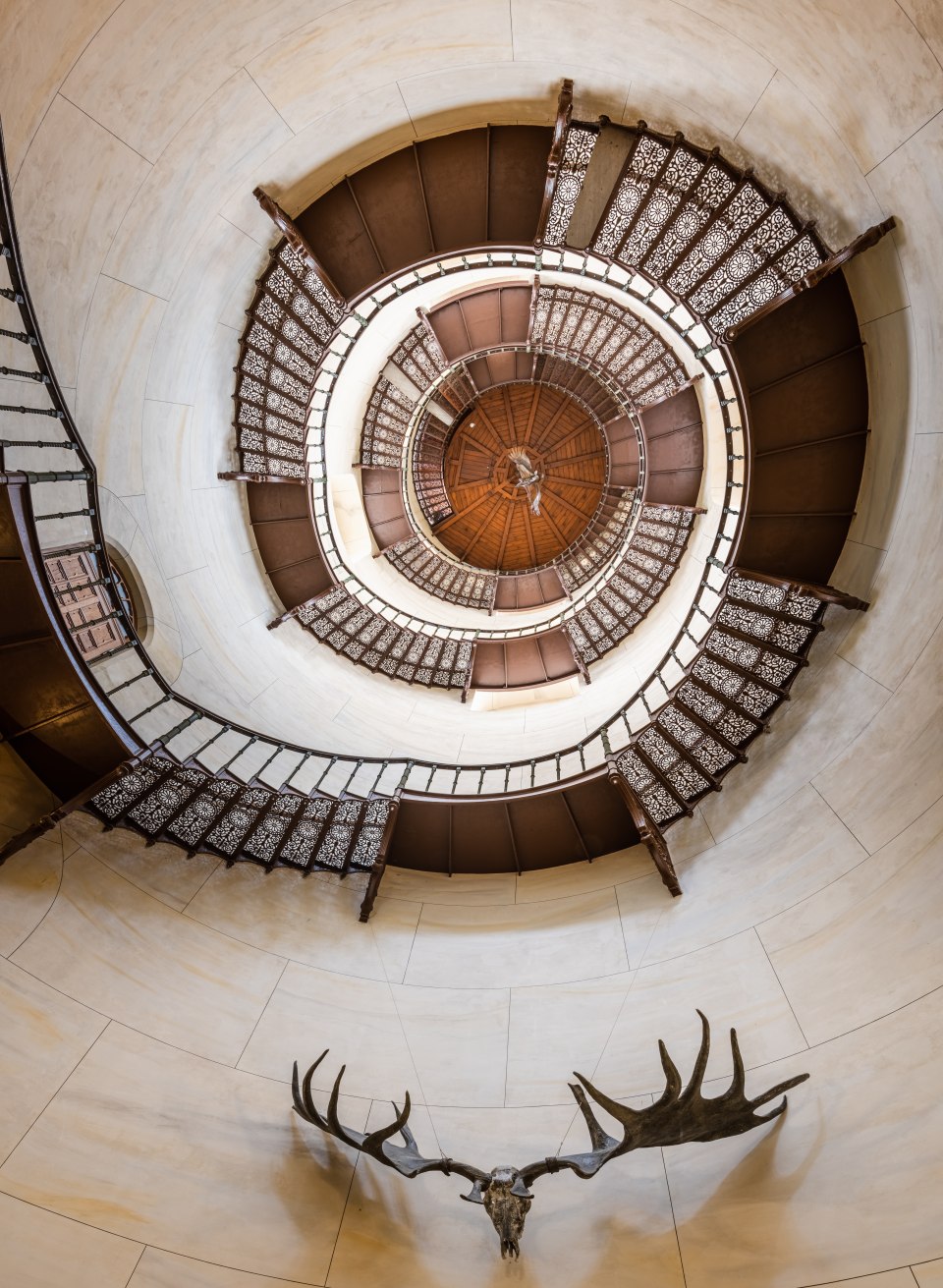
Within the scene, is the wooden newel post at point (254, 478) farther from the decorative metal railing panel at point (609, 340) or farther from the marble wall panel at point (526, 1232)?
the marble wall panel at point (526, 1232)

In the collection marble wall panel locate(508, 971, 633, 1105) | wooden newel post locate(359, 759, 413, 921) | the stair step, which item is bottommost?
marble wall panel locate(508, 971, 633, 1105)

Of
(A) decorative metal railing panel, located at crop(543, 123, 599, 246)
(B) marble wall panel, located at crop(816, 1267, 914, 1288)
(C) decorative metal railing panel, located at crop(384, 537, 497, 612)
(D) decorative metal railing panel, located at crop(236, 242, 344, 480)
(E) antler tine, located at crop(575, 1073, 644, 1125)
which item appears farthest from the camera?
(C) decorative metal railing panel, located at crop(384, 537, 497, 612)

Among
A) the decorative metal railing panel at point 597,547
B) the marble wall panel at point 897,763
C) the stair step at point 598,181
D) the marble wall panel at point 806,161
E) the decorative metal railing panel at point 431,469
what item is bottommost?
the marble wall panel at point 897,763

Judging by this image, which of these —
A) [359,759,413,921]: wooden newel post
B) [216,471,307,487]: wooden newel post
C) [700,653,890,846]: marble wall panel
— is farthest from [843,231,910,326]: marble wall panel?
[216,471,307,487]: wooden newel post

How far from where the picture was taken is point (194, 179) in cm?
627

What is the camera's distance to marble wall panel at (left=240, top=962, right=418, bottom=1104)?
17.7 feet

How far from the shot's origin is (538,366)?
1302cm

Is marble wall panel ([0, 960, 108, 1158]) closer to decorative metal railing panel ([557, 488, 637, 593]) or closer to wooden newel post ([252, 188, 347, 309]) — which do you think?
wooden newel post ([252, 188, 347, 309])

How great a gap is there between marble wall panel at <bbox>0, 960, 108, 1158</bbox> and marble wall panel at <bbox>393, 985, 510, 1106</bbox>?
265cm

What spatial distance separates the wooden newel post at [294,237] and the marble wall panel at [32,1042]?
7.45 m

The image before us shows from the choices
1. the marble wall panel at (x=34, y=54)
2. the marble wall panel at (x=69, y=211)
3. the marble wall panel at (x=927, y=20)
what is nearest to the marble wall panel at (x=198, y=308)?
the marble wall panel at (x=69, y=211)

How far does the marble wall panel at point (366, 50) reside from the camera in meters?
5.62

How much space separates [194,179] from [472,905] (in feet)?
26.5

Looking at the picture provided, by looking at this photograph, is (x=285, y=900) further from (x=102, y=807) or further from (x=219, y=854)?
(x=102, y=807)
